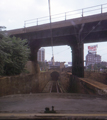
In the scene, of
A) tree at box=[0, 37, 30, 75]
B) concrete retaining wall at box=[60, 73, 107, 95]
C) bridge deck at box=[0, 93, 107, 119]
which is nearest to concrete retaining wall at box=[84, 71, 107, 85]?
concrete retaining wall at box=[60, 73, 107, 95]

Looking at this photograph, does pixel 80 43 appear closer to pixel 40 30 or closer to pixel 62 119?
pixel 40 30

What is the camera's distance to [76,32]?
16.3m

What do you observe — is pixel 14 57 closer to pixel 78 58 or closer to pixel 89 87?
pixel 89 87

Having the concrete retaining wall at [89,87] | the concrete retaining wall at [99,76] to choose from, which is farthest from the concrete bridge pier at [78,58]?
the concrete retaining wall at [99,76]

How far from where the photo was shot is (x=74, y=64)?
60.9 ft

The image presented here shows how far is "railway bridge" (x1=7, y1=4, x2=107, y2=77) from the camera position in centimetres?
1477

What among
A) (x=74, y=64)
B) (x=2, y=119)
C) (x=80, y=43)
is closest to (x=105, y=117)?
(x=2, y=119)

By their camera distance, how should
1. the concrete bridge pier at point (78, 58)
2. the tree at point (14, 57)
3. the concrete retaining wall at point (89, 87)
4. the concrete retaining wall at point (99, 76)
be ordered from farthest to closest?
the concrete retaining wall at point (99, 76) → the concrete bridge pier at point (78, 58) → the tree at point (14, 57) → the concrete retaining wall at point (89, 87)

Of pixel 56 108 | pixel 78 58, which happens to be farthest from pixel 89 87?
pixel 78 58

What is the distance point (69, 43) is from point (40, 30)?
4569mm

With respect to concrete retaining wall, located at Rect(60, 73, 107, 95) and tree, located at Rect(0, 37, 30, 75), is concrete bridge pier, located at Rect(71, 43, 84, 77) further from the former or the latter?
tree, located at Rect(0, 37, 30, 75)

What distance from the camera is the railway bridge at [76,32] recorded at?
14.8 metres

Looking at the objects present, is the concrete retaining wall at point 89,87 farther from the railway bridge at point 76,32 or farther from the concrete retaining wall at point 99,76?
the concrete retaining wall at point 99,76

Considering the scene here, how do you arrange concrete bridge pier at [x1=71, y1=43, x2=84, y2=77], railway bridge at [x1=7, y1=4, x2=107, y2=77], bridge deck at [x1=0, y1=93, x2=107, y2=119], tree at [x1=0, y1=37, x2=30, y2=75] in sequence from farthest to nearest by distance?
concrete bridge pier at [x1=71, y1=43, x2=84, y2=77]
railway bridge at [x1=7, y1=4, x2=107, y2=77]
tree at [x1=0, y1=37, x2=30, y2=75]
bridge deck at [x1=0, y1=93, x2=107, y2=119]
